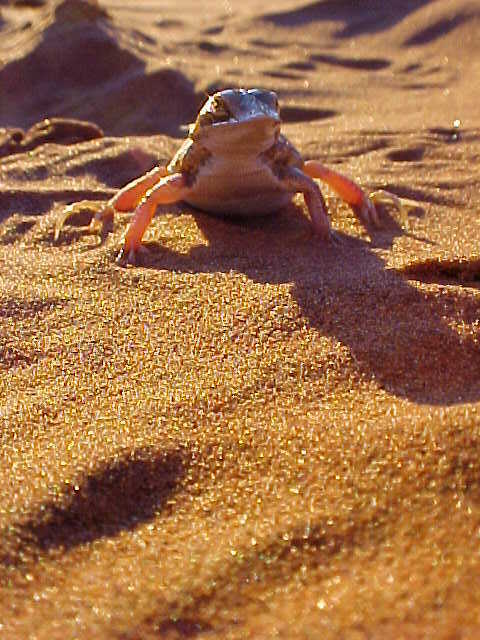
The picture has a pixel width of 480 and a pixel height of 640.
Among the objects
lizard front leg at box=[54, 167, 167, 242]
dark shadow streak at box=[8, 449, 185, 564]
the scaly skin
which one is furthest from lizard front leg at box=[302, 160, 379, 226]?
dark shadow streak at box=[8, 449, 185, 564]

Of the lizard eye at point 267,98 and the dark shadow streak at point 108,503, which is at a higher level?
the lizard eye at point 267,98

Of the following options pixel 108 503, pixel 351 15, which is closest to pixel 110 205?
pixel 108 503

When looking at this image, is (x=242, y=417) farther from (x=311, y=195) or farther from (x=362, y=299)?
(x=311, y=195)

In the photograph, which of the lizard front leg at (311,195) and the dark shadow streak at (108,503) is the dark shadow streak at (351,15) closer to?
the lizard front leg at (311,195)

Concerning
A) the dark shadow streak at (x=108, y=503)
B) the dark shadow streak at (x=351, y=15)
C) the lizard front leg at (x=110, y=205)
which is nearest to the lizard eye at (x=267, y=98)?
the lizard front leg at (x=110, y=205)

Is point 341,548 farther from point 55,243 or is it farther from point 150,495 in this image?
point 55,243

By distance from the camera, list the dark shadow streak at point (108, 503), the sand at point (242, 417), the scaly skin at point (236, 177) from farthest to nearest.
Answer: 1. the scaly skin at point (236, 177)
2. the dark shadow streak at point (108, 503)
3. the sand at point (242, 417)
